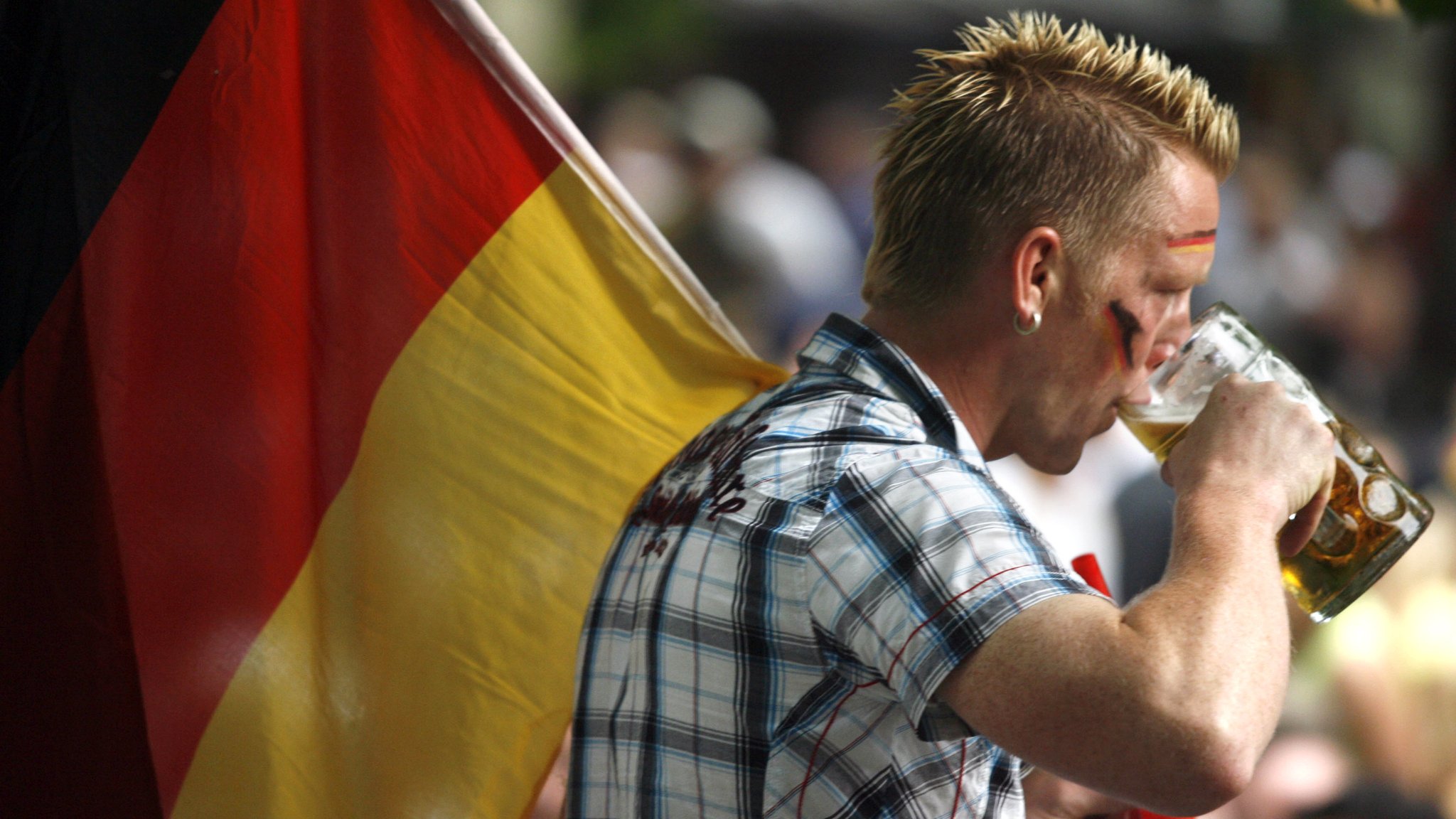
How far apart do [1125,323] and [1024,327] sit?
0.49 ft

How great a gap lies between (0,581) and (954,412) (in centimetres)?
121

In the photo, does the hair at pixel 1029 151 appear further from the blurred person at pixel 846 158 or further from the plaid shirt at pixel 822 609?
the blurred person at pixel 846 158

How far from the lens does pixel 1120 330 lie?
193 centimetres

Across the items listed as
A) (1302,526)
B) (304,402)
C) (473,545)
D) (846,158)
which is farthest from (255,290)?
(846,158)

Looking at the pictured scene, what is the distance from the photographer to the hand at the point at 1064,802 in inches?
76.8

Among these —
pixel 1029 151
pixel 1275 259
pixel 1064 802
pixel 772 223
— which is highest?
pixel 1029 151

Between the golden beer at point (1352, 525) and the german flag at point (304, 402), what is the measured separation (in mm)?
898

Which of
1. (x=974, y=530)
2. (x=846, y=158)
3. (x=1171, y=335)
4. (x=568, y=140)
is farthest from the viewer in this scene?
(x=846, y=158)

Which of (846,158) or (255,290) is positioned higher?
(255,290)

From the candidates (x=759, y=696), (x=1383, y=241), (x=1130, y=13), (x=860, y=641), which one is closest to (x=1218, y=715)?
(x=860, y=641)

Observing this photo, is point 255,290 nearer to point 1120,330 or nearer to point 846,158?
point 1120,330

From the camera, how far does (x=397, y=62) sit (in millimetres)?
2197

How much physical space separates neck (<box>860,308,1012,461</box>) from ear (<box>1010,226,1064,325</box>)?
0.05 metres

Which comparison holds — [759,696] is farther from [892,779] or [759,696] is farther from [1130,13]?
[1130,13]
